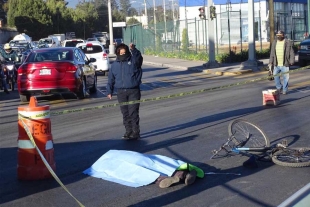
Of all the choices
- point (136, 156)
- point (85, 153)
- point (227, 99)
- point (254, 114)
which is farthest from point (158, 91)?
point (136, 156)

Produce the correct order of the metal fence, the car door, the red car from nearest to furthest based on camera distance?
the red car → the car door → the metal fence

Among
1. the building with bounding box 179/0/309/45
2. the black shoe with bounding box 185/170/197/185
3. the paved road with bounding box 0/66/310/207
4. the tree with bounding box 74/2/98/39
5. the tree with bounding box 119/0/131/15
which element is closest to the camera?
the paved road with bounding box 0/66/310/207

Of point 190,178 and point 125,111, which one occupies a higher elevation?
point 125,111

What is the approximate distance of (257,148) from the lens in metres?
8.28

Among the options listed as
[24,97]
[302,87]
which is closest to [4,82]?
[24,97]

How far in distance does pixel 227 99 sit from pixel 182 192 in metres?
9.64

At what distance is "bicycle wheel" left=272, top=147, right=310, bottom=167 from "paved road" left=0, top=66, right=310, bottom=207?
0.30 feet

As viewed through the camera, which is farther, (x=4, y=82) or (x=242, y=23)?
(x=242, y=23)

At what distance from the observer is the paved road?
6.79 metres

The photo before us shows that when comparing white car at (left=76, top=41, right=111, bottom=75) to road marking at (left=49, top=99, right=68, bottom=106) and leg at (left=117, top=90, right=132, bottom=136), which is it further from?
leg at (left=117, top=90, right=132, bottom=136)

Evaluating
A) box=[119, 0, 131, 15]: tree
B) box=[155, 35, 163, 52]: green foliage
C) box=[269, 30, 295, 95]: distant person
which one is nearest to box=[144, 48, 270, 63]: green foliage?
box=[155, 35, 163, 52]: green foliage

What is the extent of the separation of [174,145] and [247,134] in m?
1.31

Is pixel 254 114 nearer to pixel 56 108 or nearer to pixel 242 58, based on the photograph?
pixel 56 108

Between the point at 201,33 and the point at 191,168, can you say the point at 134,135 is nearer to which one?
the point at 191,168
